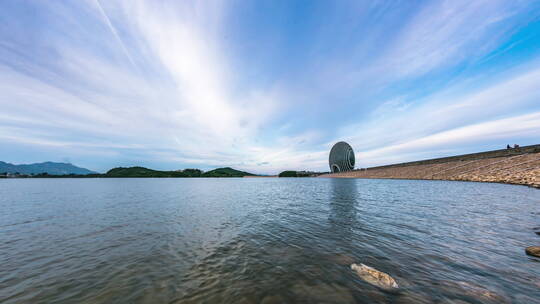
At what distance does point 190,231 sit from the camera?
13.5m

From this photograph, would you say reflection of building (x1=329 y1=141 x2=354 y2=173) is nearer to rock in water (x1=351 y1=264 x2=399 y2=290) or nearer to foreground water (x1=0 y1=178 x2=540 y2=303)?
foreground water (x1=0 y1=178 x2=540 y2=303)

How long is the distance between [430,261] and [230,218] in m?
15.1

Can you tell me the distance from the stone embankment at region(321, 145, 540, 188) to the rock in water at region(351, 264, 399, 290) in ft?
164

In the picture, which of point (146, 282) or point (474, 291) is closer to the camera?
point (474, 291)

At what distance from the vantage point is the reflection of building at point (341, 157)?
177 meters

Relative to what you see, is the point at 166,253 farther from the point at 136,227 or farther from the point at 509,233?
the point at 509,233

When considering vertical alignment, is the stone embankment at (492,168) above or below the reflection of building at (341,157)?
below

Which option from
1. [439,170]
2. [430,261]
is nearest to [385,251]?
[430,261]

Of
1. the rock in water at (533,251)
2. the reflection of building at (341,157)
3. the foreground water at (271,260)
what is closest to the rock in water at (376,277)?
the foreground water at (271,260)

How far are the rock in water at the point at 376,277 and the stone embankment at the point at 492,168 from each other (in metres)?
50.0

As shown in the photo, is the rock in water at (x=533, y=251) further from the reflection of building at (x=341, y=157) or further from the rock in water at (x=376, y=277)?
the reflection of building at (x=341, y=157)

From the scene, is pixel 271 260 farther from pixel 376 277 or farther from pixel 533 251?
pixel 533 251

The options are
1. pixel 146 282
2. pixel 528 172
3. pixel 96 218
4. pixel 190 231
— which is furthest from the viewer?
pixel 528 172

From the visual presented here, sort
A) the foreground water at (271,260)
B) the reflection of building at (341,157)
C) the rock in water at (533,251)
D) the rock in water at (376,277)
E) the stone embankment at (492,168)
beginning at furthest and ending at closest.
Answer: the reflection of building at (341,157), the stone embankment at (492,168), the rock in water at (533,251), the rock in water at (376,277), the foreground water at (271,260)
